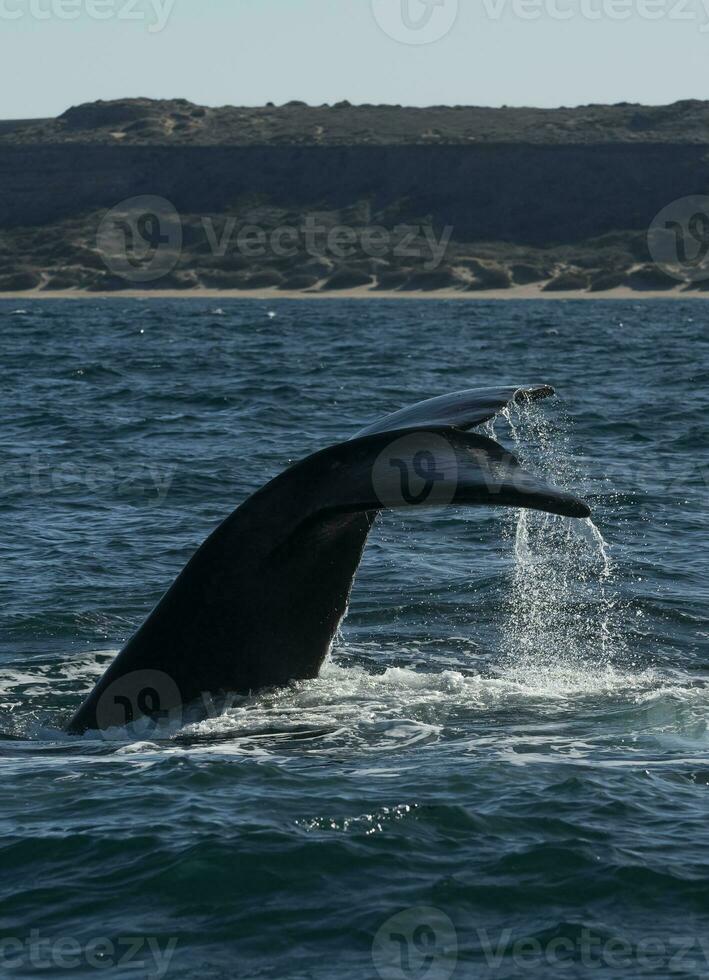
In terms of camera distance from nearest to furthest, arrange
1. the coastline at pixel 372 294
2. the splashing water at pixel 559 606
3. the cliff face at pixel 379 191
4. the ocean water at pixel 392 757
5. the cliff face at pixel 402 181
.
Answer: the ocean water at pixel 392 757
the splashing water at pixel 559 606
the coastline at pixel 372 294
the cliff face at pixel 379 191
the cliff face at pixel 402 181

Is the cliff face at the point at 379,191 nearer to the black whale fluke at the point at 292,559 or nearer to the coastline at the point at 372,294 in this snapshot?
the coastline at the point at 372,294

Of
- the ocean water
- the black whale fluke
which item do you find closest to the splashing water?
the ocean water

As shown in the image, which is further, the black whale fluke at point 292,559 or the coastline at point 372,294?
the coastline at point 372,294

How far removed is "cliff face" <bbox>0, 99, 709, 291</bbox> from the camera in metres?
104

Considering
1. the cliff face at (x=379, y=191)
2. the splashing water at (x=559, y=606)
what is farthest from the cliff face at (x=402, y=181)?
the splashing water at (x=559, y=606)

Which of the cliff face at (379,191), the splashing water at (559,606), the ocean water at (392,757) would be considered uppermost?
the cliff face at (379,191)

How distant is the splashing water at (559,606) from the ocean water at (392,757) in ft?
0.13

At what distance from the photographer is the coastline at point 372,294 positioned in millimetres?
96000

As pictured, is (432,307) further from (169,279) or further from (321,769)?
(321,769)

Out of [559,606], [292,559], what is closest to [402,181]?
[559,606]

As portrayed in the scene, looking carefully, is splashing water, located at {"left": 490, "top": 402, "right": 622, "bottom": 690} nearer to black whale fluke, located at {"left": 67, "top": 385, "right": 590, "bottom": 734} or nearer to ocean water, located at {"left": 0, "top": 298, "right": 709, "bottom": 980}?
ocean water, located at {"left": 0, "top": 298, "right": 709, "bottom": 980}

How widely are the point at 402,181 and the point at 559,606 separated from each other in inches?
4277

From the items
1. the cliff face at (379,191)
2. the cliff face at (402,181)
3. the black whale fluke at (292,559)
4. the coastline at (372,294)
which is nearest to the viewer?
the black whale fluke at (292,559)

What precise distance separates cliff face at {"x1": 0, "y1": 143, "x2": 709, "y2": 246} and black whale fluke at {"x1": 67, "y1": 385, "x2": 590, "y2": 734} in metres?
105
